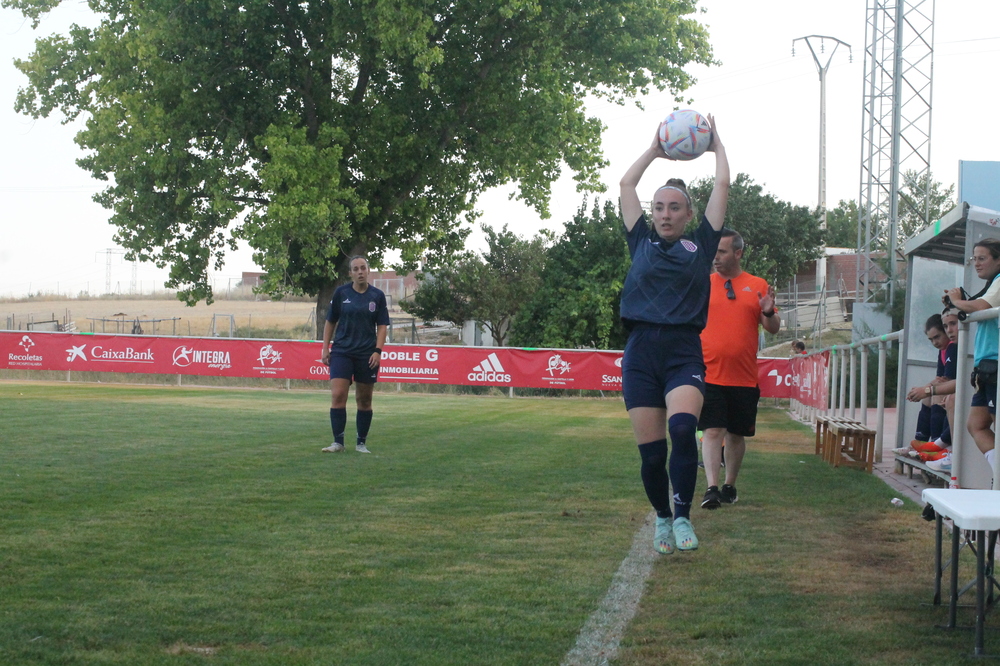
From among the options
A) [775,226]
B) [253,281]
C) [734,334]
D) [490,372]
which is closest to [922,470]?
[734,334]

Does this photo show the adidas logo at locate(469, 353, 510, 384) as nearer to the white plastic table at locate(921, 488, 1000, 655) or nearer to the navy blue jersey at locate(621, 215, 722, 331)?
the navy blue jersey at locate(621, 215, 722, 331)

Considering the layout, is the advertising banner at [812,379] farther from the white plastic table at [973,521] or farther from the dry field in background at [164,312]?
the dry field in background at [164,312]

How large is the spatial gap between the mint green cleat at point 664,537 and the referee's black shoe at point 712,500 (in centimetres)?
156

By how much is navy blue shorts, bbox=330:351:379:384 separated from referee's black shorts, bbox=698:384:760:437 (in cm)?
418

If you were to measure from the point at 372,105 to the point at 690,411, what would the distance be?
2711 centimetres

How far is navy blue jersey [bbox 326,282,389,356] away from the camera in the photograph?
34.2ft

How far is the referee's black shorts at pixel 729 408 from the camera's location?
7.14 metres

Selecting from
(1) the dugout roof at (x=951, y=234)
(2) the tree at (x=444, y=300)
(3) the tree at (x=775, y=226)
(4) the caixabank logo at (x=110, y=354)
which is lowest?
(4) the caixabank logo at (x=110, y=354)

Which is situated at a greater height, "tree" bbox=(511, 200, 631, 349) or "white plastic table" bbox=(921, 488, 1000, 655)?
"tree" bbox=(511, 200, 631, 349)

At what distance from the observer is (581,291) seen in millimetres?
37531

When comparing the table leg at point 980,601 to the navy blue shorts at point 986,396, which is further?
the navy blue shorts at point 986,396

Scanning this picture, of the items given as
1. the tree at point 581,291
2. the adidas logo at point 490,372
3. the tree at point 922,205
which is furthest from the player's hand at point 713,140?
the tree at point 922,205

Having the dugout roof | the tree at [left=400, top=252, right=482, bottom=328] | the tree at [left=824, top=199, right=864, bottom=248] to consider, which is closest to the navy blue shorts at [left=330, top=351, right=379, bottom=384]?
the dugout roof

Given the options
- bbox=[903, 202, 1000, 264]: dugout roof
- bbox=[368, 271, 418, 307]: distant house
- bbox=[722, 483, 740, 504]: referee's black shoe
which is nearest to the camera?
bbox=[722, 483, 740, 504]: referee's black shoe
